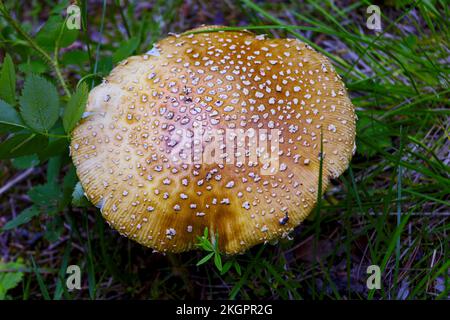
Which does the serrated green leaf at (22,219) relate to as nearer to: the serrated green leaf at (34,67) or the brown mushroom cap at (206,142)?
the brown mushroom cap at (206,142)

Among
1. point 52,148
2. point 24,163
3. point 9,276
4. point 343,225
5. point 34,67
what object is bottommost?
point 9,276

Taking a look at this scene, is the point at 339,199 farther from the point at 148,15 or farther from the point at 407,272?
the point at 148,15

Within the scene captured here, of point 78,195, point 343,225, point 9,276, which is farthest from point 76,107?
point 343,225

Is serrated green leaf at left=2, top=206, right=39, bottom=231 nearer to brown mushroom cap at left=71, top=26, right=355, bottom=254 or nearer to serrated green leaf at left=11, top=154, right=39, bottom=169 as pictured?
serrated green leaf at left=11, top=154, right=39, bottom=169

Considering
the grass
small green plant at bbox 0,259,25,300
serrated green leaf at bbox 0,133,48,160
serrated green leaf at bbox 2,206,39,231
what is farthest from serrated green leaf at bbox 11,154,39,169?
small green plant at bbox 0,259,25,300

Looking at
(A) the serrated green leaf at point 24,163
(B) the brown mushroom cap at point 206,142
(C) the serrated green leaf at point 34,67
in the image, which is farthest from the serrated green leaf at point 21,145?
(C) the serrated green leaf at point 34,67

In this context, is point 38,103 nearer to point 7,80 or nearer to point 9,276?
point 7,80
